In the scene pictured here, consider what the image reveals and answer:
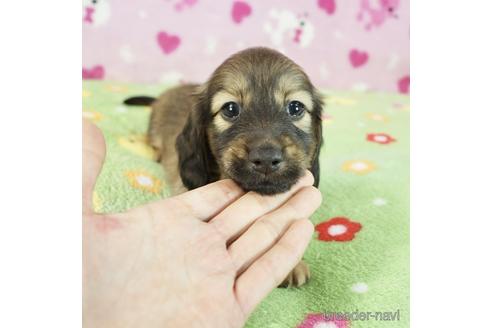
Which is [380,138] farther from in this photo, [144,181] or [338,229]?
[144,181]

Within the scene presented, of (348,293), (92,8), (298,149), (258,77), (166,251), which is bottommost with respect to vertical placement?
(348,293)

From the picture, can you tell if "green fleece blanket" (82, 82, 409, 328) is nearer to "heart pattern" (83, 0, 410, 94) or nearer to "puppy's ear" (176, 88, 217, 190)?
"heart pattern" (83, 0, 410, 94)

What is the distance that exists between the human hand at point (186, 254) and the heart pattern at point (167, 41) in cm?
76

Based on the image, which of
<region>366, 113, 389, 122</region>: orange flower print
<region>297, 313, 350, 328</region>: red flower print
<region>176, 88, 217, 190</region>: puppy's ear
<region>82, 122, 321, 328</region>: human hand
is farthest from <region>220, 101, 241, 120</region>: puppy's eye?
<region>366, 113, 389, 122</region>: orange flower print

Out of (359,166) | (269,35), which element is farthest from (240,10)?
(359,166)

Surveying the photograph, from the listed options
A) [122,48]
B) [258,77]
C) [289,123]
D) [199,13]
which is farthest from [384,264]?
[122,48]

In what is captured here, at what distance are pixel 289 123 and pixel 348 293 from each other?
470 millimetres

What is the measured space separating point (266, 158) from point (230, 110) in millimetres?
306

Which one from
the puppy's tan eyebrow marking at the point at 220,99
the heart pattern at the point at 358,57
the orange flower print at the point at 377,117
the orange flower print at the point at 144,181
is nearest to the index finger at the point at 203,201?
the puppy's tan eyebrow marking at the point at 220,99

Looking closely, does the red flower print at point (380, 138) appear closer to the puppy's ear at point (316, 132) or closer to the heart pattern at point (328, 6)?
the puppy's ear at point (316, 132)

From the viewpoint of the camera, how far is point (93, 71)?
163 cm

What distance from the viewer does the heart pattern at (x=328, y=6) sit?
4.93ft

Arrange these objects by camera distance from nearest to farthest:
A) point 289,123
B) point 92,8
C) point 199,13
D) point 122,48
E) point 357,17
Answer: point 92,8
point 289,123
point 357,17
point 199,13
point 122,48

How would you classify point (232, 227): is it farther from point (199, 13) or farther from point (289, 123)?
point (199, 13)
